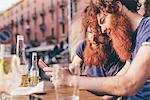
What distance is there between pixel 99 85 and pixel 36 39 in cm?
70

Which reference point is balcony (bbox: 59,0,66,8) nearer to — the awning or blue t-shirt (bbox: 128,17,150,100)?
the awning

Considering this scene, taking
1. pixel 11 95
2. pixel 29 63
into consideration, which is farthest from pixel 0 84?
pixel 29 63

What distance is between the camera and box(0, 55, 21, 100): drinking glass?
1.62 metres

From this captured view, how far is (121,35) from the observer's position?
2.10 meters

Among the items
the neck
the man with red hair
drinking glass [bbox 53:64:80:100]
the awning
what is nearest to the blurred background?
the awning

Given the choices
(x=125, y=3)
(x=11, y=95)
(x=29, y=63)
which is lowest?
(x=11, y=95)

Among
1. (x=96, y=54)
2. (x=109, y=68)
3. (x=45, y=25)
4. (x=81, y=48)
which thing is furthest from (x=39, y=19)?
(x=109, y=68)

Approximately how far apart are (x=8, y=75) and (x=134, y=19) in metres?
0.83

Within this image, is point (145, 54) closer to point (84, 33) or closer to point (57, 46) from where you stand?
point (84, 33)

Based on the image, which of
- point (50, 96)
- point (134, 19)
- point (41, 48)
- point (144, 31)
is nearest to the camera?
point (50, 96)

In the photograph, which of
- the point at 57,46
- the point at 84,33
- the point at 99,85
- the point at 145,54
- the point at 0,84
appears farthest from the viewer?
the point at 57,46

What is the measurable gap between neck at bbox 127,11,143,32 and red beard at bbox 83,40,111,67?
214 millimetres

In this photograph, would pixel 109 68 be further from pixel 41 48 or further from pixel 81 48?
pixel 41 48

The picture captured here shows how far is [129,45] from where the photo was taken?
6.76 feet
